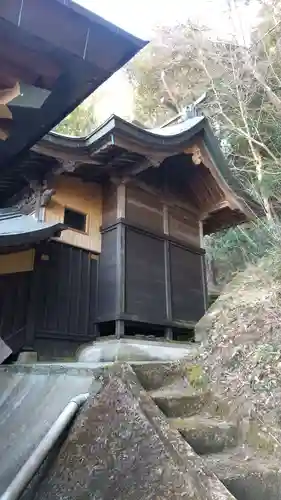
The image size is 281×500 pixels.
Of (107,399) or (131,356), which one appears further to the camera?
(131,356)

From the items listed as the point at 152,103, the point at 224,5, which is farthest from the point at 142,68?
the point at 224,5

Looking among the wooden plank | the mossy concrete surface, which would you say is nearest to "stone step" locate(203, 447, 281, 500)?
the mossy concrete surface

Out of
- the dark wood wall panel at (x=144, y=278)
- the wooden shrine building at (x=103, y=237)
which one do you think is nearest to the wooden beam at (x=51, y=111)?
the wooden shrine building at (x=103, y=237)

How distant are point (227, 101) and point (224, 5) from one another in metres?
3.66

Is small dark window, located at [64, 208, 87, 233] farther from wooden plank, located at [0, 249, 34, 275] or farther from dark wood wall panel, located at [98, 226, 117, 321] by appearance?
wooden plank, located at [0, 249, 34, 275]

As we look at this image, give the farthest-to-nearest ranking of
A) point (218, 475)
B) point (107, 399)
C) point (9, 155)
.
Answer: point (107, 399) → point (218, 475) → point (9, 155)

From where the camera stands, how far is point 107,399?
3.33 meters

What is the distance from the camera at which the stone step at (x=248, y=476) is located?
9.43ft

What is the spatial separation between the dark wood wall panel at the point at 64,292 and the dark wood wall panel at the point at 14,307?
18 cm

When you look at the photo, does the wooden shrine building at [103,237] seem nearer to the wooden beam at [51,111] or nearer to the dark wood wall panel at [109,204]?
the dark wood wall panel at [109,204]

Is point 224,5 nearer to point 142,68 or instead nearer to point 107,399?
point 142,68

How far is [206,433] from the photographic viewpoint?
11.3 ft

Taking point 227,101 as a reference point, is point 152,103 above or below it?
above

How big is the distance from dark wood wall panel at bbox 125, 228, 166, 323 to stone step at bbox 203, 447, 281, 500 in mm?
3657
